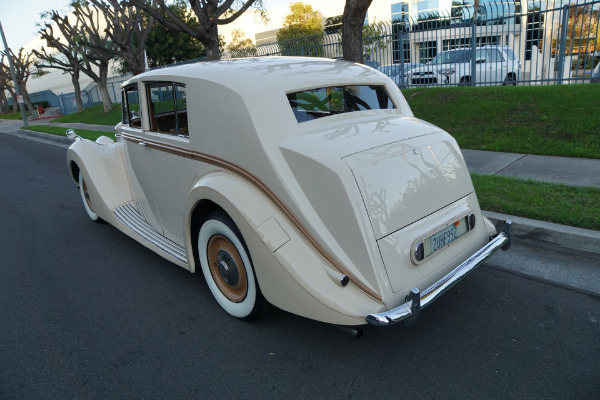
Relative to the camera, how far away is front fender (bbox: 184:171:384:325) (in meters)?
2.39

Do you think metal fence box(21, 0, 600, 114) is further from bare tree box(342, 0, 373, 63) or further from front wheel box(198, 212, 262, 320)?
front wheel box(198, 212, 262, 320)

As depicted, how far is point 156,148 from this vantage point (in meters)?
3.72

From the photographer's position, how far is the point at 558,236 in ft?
12.5

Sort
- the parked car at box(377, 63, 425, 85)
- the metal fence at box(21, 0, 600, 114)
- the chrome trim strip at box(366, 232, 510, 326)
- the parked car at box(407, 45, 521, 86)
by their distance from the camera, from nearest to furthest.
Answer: the chrome trim strip at box(366, 232, 510, 326) < the metal fence at box(21, 0, 600, 114) < the parked car at box(407, 45, 521, 86) < the parked car at box(377, 63, 425, 85)

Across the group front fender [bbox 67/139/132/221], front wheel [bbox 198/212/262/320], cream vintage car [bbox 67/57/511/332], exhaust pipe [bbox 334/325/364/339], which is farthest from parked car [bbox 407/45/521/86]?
exhaust pipe [bbox 334/325/364/339]

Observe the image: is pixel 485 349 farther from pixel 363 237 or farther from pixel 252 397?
pixel 252 397

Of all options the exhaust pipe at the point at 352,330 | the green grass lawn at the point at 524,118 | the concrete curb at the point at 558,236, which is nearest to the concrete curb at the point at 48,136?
the green grass lawn at the point at 524,118

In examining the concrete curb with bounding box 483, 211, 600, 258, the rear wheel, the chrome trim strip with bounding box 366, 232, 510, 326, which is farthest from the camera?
the rear wheel

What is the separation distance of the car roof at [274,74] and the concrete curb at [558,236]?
5.42ft

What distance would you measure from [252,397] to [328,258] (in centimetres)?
87

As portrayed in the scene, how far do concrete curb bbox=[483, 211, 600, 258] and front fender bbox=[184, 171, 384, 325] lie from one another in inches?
69.8

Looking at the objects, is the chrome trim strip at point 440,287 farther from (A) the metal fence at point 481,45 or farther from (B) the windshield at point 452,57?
(B) the windshield at point 452,57

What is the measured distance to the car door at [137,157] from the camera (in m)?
3.97

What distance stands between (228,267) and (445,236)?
149 cm
